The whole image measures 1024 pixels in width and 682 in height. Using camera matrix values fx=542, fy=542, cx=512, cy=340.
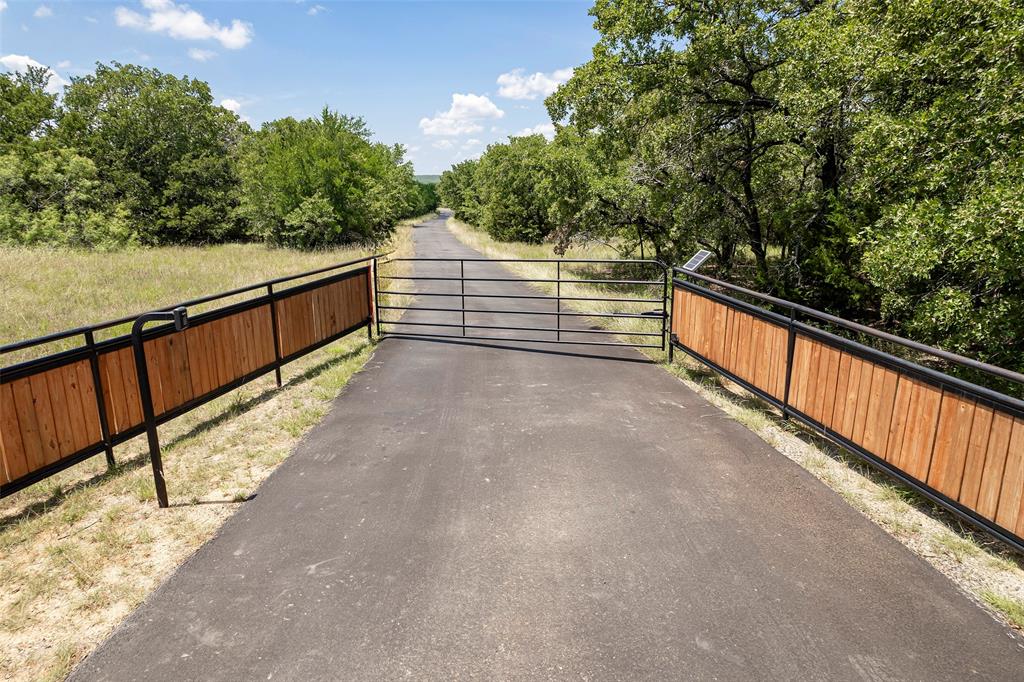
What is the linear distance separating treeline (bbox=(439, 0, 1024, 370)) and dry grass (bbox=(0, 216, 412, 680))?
859 centimetres

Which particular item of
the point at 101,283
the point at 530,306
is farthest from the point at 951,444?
the point at 101,283

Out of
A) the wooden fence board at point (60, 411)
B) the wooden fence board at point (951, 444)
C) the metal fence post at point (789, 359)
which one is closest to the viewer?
the wooden fence board at point (951, 444)

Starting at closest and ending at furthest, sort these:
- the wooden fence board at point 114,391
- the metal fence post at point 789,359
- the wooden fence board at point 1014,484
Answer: the wooden fence board at point 1014,484, the wooden fence board at point 114,391, the metal fence post at point 789,359

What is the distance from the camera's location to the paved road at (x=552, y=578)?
2.91m

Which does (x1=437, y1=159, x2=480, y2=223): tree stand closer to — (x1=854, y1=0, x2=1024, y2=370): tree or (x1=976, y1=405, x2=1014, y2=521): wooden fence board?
(x1=854, y1=0, x2=1024, y2=370): tree

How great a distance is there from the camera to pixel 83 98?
3356cm

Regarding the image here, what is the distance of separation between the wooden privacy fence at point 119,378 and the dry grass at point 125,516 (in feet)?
1.11

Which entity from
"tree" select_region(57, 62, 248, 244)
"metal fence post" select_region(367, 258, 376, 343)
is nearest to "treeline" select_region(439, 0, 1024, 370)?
"metal fence post" select_region(367, 258, 376, 343)

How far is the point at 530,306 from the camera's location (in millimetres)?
14641

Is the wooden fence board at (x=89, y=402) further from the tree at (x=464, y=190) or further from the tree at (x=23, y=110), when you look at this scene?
the tree at (x=464, y=190)

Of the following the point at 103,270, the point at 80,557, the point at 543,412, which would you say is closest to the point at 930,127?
the point at 543,412

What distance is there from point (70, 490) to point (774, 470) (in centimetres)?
647

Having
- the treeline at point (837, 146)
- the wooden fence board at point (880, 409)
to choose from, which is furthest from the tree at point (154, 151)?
the wooden fence board at point (880, 409)

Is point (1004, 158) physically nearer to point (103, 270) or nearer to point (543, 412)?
point (543, 412)
